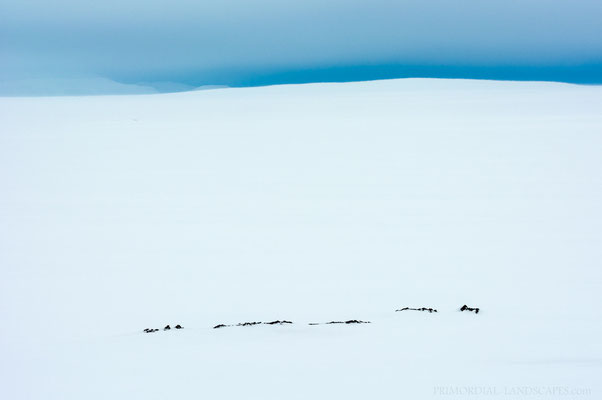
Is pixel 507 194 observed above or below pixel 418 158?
below

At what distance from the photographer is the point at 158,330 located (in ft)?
11.6

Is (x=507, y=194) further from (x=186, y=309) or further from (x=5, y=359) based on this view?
(x=5, y=359)

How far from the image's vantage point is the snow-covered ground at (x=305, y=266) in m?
2.75

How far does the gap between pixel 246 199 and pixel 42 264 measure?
3.21m

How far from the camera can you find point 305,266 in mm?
5148

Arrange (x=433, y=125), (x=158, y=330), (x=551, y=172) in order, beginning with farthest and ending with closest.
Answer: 1. (x=433, y=125)
2. (x=551, y=172)
3. (x=158, y=330)

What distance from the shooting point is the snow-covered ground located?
2754mm

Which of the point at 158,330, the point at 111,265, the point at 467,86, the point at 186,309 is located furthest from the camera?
the point at 467,86

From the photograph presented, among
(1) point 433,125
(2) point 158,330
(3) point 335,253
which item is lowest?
(2) point 158,330

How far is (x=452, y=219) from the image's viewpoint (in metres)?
6.66

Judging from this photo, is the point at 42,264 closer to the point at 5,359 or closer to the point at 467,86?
the point at 5,359

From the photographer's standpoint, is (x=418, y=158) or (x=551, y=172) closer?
(x=551, y=172)

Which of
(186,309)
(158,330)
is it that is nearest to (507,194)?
(186,309)

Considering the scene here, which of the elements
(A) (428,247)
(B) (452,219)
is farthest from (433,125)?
(A) (428,247)
